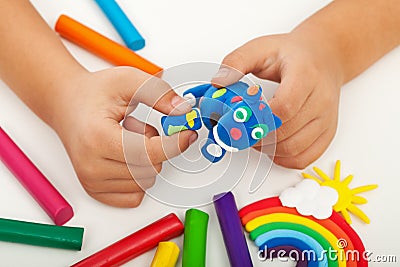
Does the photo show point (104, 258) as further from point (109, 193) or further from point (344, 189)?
point (344, 189)

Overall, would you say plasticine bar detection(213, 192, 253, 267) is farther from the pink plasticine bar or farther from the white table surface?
the pink plasticine bar

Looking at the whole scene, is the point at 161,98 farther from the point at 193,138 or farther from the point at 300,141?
the point at 300,141

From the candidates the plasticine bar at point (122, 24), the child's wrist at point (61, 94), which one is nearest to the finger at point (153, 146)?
the child's wrist at point (61, 94)

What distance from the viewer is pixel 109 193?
698mm

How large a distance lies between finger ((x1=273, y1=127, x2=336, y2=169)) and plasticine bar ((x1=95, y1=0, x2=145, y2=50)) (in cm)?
23

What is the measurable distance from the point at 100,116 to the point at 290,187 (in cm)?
22

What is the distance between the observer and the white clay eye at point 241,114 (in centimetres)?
56

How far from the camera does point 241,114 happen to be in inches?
22.0

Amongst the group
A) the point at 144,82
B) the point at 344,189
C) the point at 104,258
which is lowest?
the point at 344,189

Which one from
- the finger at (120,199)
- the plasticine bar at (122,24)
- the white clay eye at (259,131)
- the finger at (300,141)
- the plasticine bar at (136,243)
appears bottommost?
the finger at (300,141)

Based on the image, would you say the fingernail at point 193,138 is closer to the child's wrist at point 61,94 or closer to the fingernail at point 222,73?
the fingernail at point 222,73

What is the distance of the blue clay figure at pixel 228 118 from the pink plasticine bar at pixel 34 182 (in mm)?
157

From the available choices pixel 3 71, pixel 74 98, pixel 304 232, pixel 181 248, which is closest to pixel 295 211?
pixel 304 232

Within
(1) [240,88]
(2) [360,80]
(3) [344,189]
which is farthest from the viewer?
(2) [360,80]
